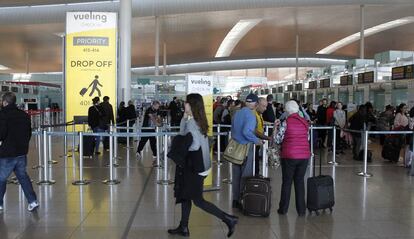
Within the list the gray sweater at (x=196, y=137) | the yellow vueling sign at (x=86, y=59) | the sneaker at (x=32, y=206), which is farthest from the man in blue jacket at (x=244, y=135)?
the yellow vueling sign at (x=86, y=59)

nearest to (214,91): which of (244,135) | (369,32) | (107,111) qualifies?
(107,111)

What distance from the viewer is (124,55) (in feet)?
52.5

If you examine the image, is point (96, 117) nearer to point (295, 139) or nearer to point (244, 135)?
point (244, 135)

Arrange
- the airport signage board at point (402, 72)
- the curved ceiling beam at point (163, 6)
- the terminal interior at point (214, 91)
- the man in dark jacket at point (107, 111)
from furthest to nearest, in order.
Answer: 1. the curved ceiling beam at point (163, 6)
2. the airport signage board at point (402, 72)
3. the man in dark jacket at point (107, 111)
4. the terminal interior at point (214, 91)

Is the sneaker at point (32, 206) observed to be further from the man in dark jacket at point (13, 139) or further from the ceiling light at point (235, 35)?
the ceiling light at point (235, 35)

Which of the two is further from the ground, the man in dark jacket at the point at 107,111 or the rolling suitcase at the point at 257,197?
the man in dark jacket at the point at 107,111

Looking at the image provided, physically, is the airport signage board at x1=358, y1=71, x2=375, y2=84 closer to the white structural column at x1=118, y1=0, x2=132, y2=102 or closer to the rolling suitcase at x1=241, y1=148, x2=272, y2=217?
the white structural column at x1=118, y1=0, x2=132, y2=102

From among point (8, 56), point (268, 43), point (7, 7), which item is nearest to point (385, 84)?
point (7, 7)

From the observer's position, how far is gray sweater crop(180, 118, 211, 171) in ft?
16.0

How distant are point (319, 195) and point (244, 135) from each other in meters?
1.29

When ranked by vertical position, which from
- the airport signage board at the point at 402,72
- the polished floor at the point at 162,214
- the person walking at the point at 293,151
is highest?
the airport signage board at the point at 402,72

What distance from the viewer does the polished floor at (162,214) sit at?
17.3 feet

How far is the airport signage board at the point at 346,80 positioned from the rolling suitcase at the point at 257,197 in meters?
16.0

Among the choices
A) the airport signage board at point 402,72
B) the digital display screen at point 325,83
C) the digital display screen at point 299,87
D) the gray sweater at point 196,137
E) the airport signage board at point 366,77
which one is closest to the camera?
the gray sweater at point 196,137
